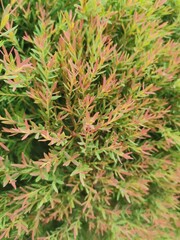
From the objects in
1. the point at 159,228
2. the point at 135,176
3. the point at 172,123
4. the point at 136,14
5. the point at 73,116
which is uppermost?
the point at 136,14

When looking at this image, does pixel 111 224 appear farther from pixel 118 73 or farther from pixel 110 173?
pixel 118 73

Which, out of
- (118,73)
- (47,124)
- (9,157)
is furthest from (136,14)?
(9,157)

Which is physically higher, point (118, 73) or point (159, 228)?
point (118, 73)

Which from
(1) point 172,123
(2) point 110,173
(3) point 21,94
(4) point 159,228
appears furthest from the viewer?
(4) point 159,228

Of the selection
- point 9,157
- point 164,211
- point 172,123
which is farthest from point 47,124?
point 164,211

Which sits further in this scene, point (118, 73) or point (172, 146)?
point (172, 146)

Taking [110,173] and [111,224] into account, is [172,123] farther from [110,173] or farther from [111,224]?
[111,224]

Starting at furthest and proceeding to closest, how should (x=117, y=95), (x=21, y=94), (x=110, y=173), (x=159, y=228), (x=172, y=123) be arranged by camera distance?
(x=159, y=228)
(x=172, y=123)
(x=110, y=173)
(x=117, y=95)
(x=21, y=94)
